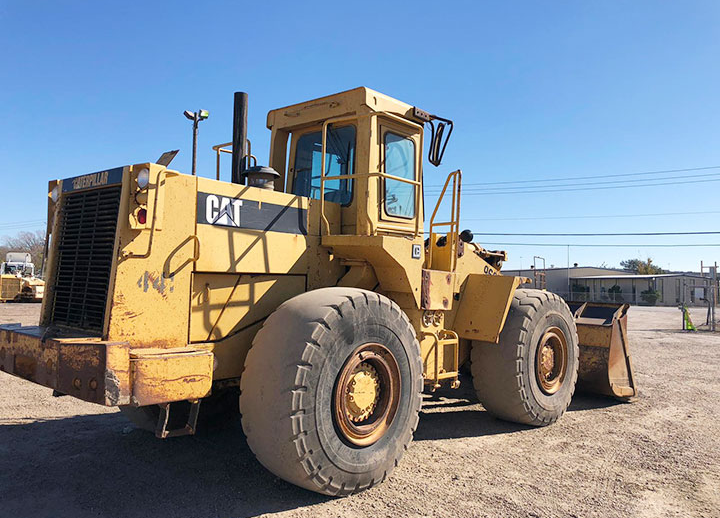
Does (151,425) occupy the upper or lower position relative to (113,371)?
lower

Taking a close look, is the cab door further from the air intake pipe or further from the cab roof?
the air intake pipe

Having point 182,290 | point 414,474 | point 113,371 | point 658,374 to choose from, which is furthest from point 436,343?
point 658,374

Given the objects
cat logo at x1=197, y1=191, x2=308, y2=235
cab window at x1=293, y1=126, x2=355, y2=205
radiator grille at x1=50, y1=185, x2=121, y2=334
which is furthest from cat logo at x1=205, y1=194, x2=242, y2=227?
cab window at x1=293, y1=126, x2=355, y2=205

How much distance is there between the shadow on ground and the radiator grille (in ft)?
4.13

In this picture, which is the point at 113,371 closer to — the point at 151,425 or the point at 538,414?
the point at 151,425

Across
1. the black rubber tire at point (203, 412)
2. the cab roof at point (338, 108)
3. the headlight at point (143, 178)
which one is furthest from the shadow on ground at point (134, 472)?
the cab roof at point (338, 108)

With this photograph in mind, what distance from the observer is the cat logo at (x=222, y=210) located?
430 centimetres

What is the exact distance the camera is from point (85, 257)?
426 cm

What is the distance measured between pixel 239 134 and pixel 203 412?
117 inches

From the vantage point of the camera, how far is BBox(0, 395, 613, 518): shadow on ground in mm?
3896

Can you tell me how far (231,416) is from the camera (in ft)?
19.3

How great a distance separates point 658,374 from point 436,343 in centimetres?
643

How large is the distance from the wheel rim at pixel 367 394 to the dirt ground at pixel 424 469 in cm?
48

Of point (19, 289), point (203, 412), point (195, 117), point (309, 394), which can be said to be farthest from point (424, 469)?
point (19, 289)
